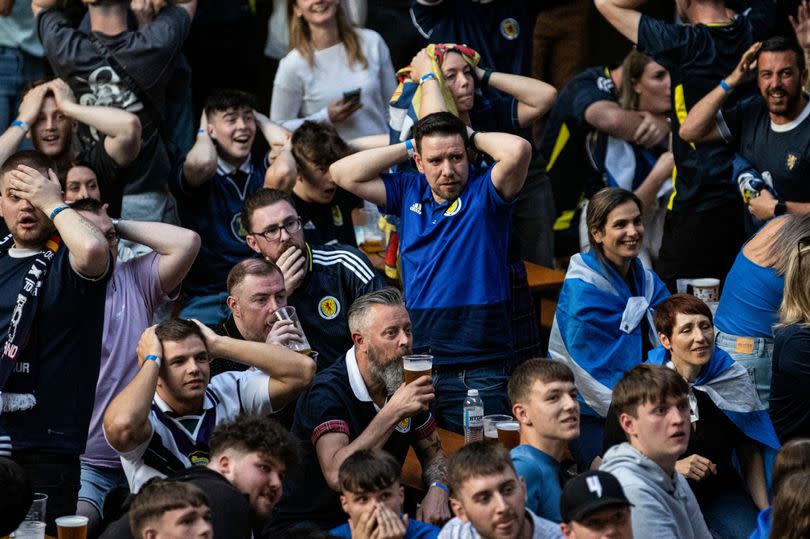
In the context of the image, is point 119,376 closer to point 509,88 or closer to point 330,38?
point 509,88

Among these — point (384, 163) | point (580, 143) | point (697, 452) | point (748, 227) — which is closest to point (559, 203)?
point (580, 143)

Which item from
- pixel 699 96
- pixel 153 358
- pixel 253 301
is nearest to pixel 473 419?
pixel 253 301

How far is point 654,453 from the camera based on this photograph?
4961mm

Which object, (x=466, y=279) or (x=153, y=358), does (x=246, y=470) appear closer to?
(x=153, y=358)

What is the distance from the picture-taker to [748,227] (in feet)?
25.5

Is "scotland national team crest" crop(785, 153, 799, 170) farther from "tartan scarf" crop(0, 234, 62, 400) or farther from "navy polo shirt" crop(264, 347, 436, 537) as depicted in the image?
"tartan scarf" crop(0, 234, 62, 400)

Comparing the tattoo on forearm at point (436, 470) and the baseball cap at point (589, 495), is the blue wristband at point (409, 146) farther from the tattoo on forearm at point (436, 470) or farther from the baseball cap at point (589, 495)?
the baseball cap at point (589, 495)

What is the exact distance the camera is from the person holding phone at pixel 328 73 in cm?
869

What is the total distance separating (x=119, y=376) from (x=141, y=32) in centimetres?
254

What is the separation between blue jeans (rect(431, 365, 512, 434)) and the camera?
6355mm

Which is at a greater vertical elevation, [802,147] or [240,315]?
[802,147]

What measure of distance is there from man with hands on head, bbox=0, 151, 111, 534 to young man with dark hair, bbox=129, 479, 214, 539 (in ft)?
4.71

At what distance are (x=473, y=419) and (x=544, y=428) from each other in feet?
2.50

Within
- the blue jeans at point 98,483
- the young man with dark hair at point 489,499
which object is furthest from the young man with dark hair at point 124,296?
the young man with dark hair at point 489,499
